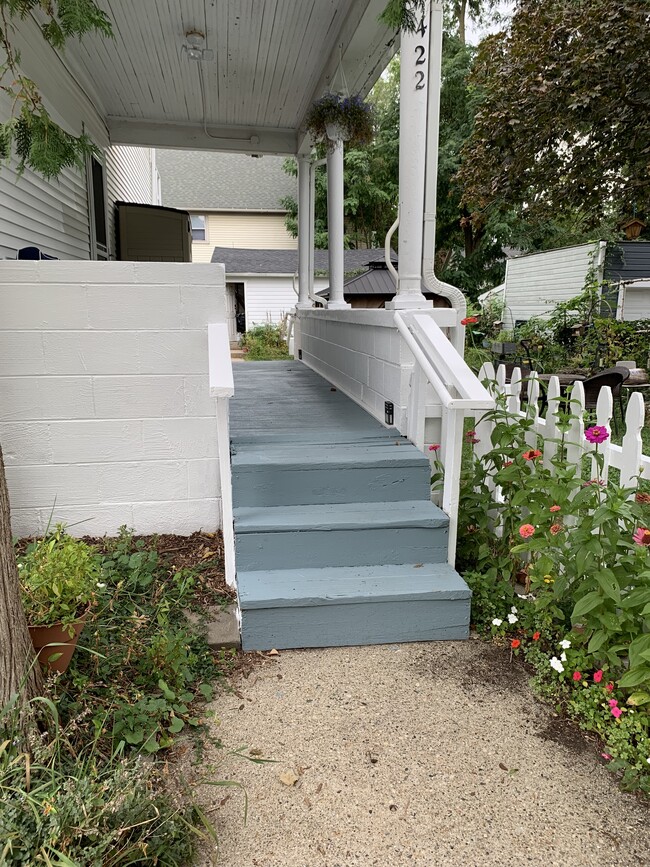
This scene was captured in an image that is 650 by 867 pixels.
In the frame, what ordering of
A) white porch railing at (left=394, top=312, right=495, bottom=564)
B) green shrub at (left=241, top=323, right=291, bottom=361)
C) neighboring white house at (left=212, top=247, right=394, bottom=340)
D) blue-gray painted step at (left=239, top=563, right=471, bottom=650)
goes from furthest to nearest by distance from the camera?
neighboring white house at (left=212, top=247, right=394, bottom=340), green shrub at (left=241, top=323, right=291, bottom=361), white porch railing at (left=394, top=312, right=495, bottom=564), blue-gray painted step at (left=239, top=563, right=471, bottom=650)

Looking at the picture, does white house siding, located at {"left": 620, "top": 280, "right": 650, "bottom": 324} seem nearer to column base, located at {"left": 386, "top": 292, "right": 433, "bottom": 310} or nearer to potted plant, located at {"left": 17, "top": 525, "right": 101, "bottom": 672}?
column base, located at {"left": 386, "top": 292, "right": 433, "bottom": 310}

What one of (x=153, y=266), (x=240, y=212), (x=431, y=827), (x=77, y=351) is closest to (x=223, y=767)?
(x=431, y=827)

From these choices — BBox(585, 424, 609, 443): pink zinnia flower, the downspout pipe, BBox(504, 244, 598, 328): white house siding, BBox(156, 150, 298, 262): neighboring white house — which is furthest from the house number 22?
BBox(156, 150, 298, 262): neighboring white house

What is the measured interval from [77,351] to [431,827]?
2.77m

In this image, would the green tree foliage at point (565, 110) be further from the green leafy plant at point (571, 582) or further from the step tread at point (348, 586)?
the step tread at point (348, 586)

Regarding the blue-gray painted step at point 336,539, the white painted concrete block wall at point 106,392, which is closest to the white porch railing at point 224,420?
the blue-gray painted step at point 336,539

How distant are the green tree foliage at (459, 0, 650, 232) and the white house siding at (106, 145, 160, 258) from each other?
4734 millimetres

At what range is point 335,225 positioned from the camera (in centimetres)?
691

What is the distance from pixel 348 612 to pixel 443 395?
3.69 ft

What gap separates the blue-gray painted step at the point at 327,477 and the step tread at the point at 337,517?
62 mm

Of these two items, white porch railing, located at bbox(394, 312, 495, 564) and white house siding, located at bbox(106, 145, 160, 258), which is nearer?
white porch railing, located at bbox(394, 312, 495, 564)

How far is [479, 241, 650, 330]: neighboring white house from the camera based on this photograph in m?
13.2

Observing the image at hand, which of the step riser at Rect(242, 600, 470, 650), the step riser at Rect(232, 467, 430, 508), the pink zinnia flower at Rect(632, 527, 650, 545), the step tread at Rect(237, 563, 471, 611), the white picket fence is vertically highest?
the white picket fence

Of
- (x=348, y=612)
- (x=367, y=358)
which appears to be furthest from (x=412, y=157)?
(x=348, y=612)
